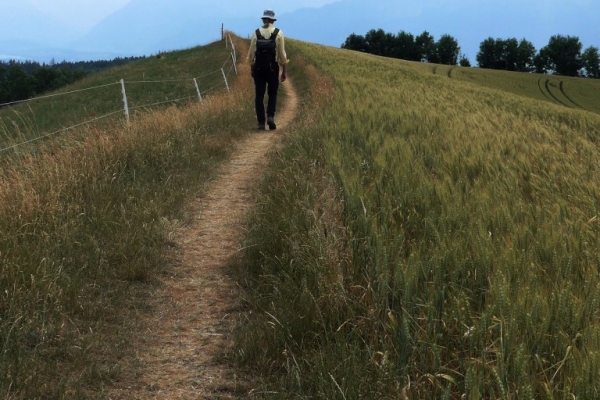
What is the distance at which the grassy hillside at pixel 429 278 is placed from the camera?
1.92m

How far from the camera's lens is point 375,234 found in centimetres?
301

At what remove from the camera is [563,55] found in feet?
278

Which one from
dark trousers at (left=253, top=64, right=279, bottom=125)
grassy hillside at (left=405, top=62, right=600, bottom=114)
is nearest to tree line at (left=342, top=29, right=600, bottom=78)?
grassy hillside at (left=405, top=62, right=600, bottom=114)

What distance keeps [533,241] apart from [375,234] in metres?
0.90

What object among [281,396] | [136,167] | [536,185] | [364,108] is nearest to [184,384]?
[281,396]

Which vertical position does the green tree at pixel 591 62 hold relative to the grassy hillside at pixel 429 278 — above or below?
above

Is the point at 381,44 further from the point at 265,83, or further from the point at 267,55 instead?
the point at 267,55

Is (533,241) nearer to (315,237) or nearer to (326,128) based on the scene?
(315,237)

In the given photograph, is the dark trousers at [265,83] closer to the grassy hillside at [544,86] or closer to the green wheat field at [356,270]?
the green wheat field at [356,270]

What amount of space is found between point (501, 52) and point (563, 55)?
1073 centimetres

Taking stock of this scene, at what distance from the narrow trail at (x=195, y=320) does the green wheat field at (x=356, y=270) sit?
0.42ft

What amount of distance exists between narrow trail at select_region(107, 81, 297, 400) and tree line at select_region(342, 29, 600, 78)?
9588cm

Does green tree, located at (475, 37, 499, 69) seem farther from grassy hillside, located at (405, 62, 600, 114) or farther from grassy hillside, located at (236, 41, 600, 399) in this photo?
grassy hillside, located at (236, 41, 600, 399)

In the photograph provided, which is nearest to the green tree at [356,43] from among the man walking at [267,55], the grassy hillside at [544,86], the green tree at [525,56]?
the green tree at [525,56]
